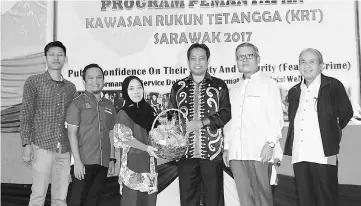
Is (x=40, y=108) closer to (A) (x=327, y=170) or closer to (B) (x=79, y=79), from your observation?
(B) (x=79, y=79)

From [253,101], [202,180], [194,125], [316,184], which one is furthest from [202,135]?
[316,184]

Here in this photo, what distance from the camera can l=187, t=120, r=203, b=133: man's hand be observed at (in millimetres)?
2938

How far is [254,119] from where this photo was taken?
3055mm

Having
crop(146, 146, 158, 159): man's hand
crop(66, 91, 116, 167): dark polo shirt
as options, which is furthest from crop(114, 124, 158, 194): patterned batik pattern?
crop(66, 91, 116, 167): dark polo shirt

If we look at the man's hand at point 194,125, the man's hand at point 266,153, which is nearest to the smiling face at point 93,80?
the man's hand at point 194,125

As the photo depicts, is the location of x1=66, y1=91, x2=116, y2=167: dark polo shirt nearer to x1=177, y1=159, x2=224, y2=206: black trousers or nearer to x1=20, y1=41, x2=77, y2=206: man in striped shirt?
x1=20, y1=41, x2=77, y2=206: man in striped shirt

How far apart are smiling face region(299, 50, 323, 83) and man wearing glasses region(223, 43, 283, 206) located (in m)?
0.27

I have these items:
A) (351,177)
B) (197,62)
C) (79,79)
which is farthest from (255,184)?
(79,79)

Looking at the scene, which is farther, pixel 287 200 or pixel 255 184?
pixel 287 200

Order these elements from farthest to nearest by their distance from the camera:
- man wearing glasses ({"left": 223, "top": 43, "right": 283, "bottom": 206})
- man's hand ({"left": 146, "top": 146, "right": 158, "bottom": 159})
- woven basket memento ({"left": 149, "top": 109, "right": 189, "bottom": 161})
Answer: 1. man wearing glasses ({"left": 223, "top": 43, "right": 283, "bottom": 206})
2. man's hand ({"left": 146, "top": 146, "right": 158, "bottom": 159})
3. woven basket memento ({"left": 149, "top": 109, "right": 189, "bottom": 161})

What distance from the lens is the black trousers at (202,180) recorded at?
3.01 m

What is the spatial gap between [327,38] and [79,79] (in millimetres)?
2767

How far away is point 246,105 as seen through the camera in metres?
3.09

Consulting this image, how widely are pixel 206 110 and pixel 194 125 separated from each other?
9.1 inches
